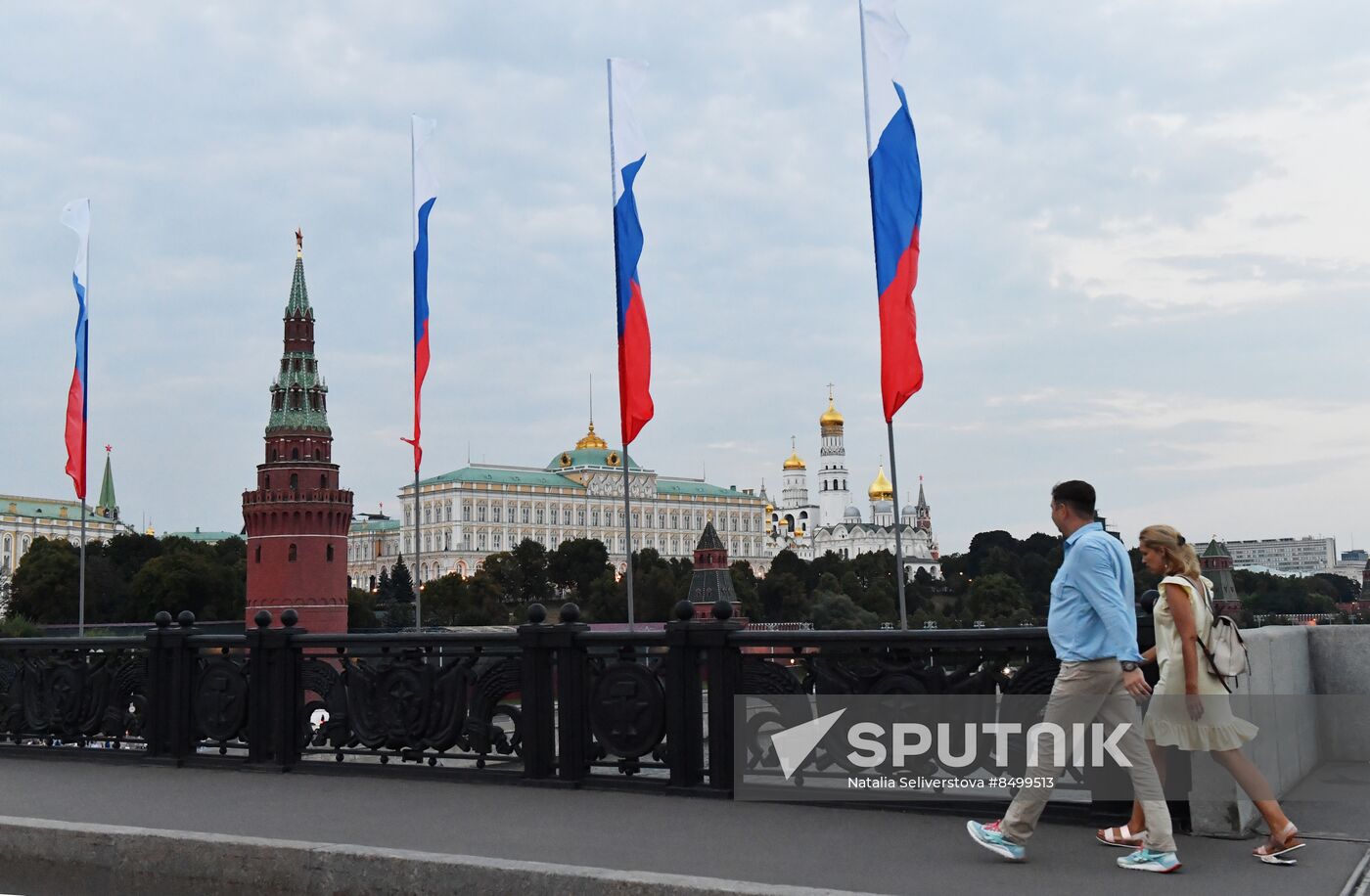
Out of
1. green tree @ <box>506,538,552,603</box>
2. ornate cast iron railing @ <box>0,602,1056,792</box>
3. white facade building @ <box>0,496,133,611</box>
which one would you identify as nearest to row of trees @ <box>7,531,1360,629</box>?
green tree @ <box>506,538,552,603</box>

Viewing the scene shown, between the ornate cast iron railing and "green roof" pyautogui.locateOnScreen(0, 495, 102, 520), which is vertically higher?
"green roof" pyautogui.locateOnScreen(0, 495, 102, 520)

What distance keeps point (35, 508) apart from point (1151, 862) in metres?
181

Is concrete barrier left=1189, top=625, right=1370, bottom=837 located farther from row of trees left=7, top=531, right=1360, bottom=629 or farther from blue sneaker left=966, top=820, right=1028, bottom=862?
row of trees left=7, top=531, right=1360, bottom=629

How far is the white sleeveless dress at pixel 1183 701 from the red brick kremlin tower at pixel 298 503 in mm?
76579

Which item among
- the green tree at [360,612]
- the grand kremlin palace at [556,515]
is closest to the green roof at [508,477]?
the grand kremlin palace at [556,515]

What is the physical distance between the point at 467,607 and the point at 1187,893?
11285 cm

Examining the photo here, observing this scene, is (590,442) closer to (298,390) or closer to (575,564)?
(575,564)

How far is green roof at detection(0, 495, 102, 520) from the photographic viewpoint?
162 m

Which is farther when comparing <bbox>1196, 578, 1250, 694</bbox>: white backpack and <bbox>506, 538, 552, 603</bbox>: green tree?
<bbox>506, 538, 552, 603</bbox>: green tree

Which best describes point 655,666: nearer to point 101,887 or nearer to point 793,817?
point 793,817

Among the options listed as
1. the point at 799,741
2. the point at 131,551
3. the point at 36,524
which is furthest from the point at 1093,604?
the point at 36,524

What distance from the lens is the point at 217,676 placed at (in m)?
9.82

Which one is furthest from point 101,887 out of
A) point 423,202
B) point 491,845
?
point 423,202

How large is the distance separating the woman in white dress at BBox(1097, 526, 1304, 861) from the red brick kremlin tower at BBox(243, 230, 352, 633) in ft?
251
